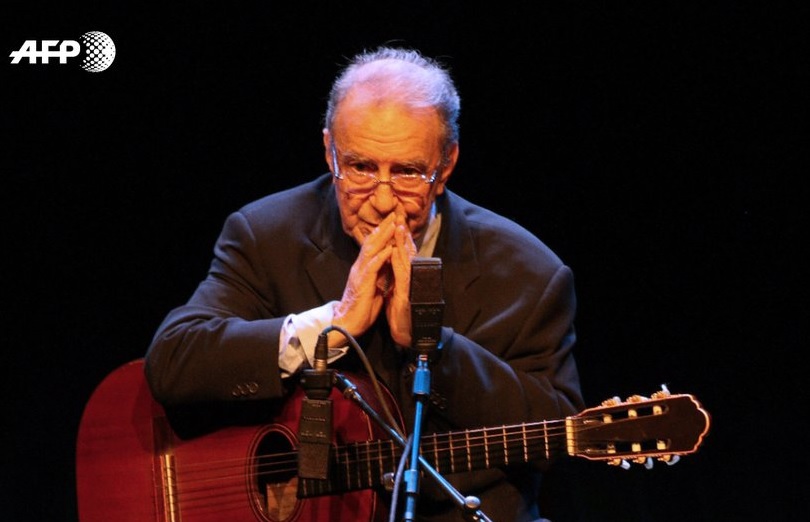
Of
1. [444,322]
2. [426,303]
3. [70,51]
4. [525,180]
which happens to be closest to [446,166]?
[444,322]

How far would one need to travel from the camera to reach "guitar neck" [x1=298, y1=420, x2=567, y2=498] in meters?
3.30

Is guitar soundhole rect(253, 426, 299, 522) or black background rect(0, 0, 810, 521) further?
black background rect(0, 0, 810, 521)

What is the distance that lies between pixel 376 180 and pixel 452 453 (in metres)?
0.83

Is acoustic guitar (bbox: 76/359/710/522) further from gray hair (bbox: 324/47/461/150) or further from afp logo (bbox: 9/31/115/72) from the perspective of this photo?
afp logo (bbox: 9/31/115/72)

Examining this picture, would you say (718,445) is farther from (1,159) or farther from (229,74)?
(1,159)

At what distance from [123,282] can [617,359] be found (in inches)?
77.9

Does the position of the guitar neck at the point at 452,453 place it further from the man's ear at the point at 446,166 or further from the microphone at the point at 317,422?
the man's ear at the point at 446,166

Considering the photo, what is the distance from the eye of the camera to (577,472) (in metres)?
4.73

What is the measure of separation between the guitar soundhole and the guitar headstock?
0.91m

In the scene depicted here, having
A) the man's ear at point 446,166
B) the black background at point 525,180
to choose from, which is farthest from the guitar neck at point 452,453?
the black background at point 525,180

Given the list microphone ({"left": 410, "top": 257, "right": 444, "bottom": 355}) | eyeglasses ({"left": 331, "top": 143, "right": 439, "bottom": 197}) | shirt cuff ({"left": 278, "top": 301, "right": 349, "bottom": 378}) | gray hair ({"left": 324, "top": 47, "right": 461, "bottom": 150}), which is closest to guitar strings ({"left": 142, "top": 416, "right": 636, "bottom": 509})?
shirt cuff ({"left": 278, "top": 301, "right": 349, "bottom": 378})

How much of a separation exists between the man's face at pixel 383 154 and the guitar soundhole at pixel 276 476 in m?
0.67

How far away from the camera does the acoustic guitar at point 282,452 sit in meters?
3.13

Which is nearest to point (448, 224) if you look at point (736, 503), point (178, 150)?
point (178, 150)
